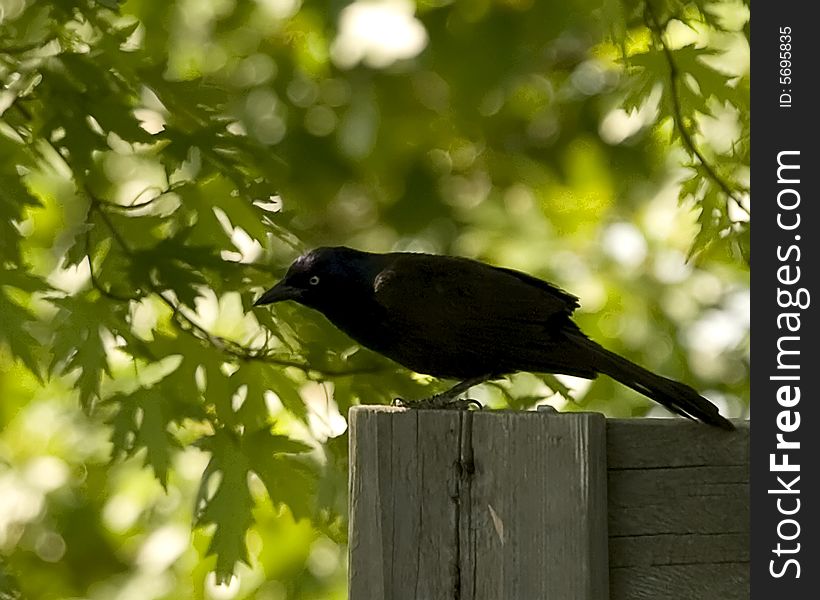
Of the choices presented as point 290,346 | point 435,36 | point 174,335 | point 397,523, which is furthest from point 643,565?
point 435,36

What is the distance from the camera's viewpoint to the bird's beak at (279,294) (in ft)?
7.55

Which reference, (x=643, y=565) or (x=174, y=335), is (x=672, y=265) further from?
(x=643, y=565)

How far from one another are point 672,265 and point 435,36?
1176mm

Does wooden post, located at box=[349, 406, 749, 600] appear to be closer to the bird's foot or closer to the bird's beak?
the bird's foot

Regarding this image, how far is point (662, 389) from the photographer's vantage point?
1.69 m

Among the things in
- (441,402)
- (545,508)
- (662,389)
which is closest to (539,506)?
(545,508)

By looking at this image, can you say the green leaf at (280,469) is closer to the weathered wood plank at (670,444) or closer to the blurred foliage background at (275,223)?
the blurred foliage background at (275,223)

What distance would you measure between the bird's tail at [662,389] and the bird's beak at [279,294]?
2.09ft

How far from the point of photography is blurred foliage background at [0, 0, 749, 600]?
2287 mm

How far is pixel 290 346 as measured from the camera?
2.43 m

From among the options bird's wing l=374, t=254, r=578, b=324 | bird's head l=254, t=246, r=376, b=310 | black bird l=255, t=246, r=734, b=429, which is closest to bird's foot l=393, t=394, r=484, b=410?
black bird l=255, t=246, r=734, b=429

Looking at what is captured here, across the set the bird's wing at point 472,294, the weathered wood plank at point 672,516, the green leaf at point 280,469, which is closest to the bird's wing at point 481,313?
the bird's wing at point 472,294

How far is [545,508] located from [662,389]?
0.39 m

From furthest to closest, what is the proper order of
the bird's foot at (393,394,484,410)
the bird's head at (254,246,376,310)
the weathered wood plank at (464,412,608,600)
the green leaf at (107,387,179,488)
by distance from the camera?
the bird's head at (254,246,376,310)
the green leaf at (107,387,179,488)
the bird's foot at (393,394,484,410)
the weathered wood plank at (464,412,608,600)
